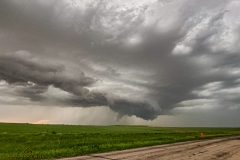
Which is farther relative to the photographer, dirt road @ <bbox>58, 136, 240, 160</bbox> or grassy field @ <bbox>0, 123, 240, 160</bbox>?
grassy field @ <bbox>0, 123, 240, 160</bbox>

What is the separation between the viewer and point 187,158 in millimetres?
12320

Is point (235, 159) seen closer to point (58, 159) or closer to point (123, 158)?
point (123, 158)

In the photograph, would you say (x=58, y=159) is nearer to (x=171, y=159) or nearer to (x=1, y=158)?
(x=1, y=158)

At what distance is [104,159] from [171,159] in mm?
4128

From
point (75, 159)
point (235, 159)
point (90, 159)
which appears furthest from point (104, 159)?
point (235, 159)

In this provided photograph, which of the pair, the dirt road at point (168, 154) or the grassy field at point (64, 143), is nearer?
the dirt road at point (168, 154)

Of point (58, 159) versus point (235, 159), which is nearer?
point (58, 159)

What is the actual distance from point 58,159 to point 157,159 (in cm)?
602

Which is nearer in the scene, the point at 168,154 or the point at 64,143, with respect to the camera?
the point at 168,154

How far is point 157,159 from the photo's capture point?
1160 centimetres

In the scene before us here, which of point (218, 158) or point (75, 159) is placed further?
point (218, 158)

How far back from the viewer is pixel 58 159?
38.1 ft

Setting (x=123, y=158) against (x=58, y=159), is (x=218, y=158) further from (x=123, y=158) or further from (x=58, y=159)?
(x=58, y=159)

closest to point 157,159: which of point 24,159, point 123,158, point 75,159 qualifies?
point 123,158
